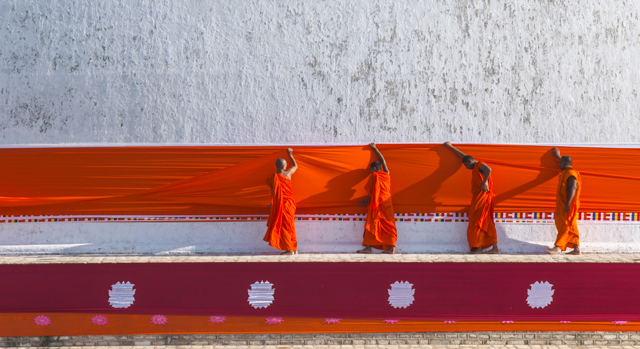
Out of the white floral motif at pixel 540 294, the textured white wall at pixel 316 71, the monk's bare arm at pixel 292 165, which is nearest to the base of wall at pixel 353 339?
→ the white floral motif at pixel 540 294

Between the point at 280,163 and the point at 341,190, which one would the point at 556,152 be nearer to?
the point at 341,190

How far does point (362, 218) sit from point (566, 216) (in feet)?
6.92

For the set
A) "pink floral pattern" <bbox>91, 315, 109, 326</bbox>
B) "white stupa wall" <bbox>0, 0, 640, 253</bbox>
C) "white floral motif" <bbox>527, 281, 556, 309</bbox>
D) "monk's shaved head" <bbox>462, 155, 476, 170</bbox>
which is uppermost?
"white stupa wall" <bbox>0, 0, 640, 253</bbox>

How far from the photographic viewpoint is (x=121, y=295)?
14.0 ft

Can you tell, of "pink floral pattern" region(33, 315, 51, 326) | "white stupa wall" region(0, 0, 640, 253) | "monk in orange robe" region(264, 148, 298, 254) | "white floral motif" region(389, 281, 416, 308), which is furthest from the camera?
"white stupa wall" region(0, 0, 640, 253)

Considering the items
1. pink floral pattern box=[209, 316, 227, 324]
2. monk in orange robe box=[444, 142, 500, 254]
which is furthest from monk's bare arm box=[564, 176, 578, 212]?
pink floral pattern box=[209, 316, 227, 324]

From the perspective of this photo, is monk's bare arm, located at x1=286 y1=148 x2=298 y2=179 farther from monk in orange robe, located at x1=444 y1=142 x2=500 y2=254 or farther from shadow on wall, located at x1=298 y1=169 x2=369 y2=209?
monk in orange robe, located at x1=444 y1=142 x2=500 y2=254

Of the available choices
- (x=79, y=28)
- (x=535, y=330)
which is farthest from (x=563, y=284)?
(x=79, y=28)

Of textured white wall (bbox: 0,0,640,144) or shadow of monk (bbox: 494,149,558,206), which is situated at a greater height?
textured white wall (bbox: 0,0,640,144)

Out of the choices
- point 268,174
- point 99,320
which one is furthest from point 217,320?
point 268,174

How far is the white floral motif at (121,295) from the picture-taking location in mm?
4250

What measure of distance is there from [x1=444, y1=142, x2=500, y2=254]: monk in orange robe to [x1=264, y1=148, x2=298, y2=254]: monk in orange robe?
6.12 ft

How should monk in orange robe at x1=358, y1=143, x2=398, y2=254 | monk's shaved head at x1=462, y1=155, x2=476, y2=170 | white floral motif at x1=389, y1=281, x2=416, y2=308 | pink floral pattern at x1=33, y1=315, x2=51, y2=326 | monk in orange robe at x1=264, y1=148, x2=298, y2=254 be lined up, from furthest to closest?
1. monk's shaved head at x1=462, y1=155, x2=476, y2=170
2. monk in orange robe at x1=358, y1=143, x2=398, y2=254
3. monk in orange robe at x1=264, y1=148, x2=298, y2=254
4. white floral motif at x1=389, y1=281, x2=416, y2=308
5. pink floral pattern at x1=33, y1=315, x2=51, y2=326

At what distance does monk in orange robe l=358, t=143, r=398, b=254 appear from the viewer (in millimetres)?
4715
